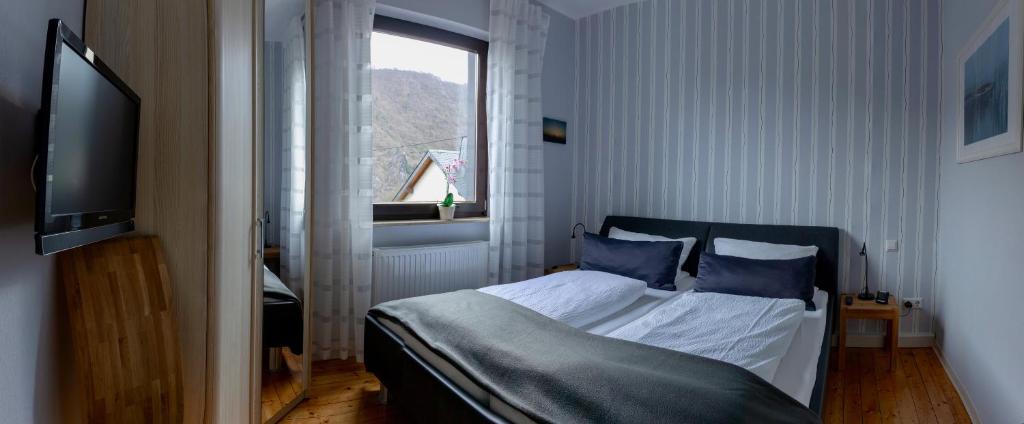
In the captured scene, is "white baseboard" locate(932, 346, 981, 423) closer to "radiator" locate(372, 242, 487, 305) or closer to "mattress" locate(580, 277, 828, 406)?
"mattress" locate(580, 277, 828, 406)

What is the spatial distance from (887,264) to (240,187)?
366 centimetres

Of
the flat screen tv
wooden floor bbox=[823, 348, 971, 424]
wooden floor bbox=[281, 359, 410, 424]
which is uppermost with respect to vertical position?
the flat screen tv

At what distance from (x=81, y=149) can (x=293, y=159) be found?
130cm

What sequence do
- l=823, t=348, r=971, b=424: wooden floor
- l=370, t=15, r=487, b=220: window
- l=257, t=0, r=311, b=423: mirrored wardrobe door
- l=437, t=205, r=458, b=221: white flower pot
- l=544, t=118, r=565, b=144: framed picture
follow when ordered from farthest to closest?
1. l=544, t=118, r=565, b=144: framed picture
2. l=437, t=205, r=458, b=221: white flower pot
3. l=370, t=15, r=487, b=220: window
4. l=823, t=348, r=971, b=424: wooden floor
5. l=257, t=0, r=311, b=423: mirrored wardrobe door

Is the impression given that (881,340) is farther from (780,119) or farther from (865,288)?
(780,119)

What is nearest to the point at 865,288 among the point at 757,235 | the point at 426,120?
the point at 757,235

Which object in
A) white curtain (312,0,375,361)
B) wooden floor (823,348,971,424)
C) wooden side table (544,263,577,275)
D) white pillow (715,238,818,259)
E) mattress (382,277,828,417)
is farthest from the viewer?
wooden side table (544,263,577,275)

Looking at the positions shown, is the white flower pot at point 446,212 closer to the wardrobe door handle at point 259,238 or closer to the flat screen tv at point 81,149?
the wardrobe door handle at point 259,238

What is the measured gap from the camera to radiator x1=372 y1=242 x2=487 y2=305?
9.66ft

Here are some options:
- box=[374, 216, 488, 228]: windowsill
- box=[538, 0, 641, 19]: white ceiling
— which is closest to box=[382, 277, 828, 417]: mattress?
box=[374, 216, 488, 228]: windowsill

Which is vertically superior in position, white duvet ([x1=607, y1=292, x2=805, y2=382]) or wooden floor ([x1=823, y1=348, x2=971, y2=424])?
white duvet ([x1=607, y1=292, x2=805, y2=382])

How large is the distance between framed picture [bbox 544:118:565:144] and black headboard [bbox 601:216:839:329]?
0.90 meters

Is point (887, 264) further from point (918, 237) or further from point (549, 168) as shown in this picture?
point (549, 168)

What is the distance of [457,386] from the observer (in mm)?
1675
